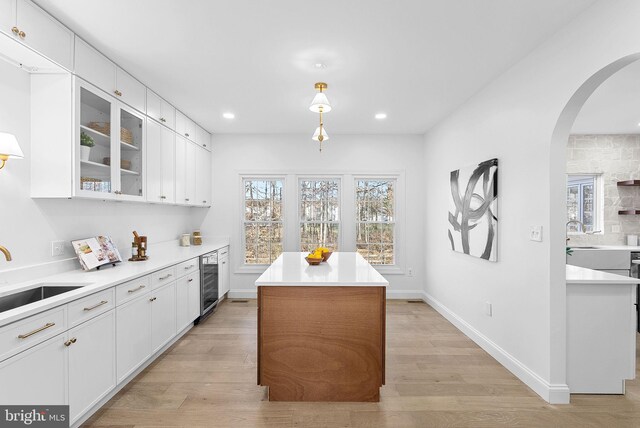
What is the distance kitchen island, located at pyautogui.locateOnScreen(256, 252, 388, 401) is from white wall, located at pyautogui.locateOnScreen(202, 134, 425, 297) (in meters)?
3.08

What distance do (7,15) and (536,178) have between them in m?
3.72

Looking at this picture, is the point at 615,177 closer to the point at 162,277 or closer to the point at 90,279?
the point at 162,277

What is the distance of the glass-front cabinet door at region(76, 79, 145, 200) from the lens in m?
Result: 2.54

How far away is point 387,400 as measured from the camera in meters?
2.49

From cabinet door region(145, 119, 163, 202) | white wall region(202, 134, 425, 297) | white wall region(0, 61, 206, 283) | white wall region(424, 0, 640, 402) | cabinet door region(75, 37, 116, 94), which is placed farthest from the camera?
white wall region(202, 134, 425, 297)

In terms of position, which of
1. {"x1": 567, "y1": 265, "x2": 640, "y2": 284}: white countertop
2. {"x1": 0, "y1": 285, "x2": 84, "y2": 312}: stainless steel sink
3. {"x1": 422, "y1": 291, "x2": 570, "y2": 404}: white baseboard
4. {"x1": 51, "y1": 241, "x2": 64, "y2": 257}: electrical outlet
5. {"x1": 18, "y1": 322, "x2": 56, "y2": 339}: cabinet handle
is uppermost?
{"x1": 51, "y1": 241, "x2": 64, "y2": 257}: electrical outlet

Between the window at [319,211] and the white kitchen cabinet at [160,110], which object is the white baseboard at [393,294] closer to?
the window at [319,211]

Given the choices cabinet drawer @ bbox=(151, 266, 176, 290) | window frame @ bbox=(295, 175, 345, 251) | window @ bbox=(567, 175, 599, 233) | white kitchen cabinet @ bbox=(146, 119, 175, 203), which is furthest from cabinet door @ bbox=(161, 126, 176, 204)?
window @ bbox=(567, 175, 599, 233)

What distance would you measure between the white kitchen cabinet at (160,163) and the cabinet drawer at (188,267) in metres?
0.76

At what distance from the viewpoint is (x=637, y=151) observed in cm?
493

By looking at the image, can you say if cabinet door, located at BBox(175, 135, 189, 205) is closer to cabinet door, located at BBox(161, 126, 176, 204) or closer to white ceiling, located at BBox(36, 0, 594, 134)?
cabinet door, located at BBox(161, 126, 176, 204)

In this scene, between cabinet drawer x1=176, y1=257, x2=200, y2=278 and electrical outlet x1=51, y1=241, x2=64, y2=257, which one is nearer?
electrical outlet x1=51, y1=241, x2=64, y2=257

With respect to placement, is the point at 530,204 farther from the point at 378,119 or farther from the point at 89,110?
the point at 89,110

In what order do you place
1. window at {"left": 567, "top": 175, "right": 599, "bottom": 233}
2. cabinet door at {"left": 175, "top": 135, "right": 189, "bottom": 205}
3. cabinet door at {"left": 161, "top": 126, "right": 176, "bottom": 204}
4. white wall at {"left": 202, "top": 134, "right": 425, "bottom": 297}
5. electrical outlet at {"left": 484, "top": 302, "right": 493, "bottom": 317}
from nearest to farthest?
electrical outlet at {"left": 484, "top": 302, "right": 493, "bottom": 317}, cabinet door at {"left": 161, "top": 126, "right": 176, "bottom": 204}, cabinet door at {"left": 175, "top": 135, "right": 189, "bottom": 205}, window at {"left": 567, "top": 175, "right": 599, "bottom": 233}, white wall at {"left": 202, "top": 134, "right": 425, "bottom": 297}
